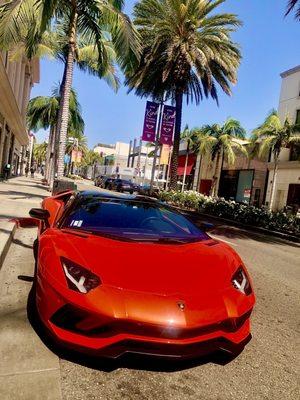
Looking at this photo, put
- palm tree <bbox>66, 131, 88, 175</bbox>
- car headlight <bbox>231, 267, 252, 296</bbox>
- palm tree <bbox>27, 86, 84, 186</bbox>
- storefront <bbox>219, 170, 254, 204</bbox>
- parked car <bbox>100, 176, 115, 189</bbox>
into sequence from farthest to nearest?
1. parked car <bbox>100, 176, 115, 189</bbox>
2. palm tree <bbox>66, 131, 88, 175</bbox>
3. storefront <bbox>219, 170, 254, 204</bbox>
4. palm tree <bbox>27, 86, 84, 186</bbox>
5. car headlight <bbox>231, 267, 252, 296</bbox>

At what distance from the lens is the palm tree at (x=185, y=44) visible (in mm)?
22359

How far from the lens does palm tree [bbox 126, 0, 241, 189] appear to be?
22.4 metres

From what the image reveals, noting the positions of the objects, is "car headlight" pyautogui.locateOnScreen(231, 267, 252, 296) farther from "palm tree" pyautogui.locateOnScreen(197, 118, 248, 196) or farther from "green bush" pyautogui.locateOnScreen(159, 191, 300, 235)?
"palm tree" pyautogui.locateOnScreen(197, 118, 248, 196)

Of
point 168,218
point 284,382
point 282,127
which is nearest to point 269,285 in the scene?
point 168,218

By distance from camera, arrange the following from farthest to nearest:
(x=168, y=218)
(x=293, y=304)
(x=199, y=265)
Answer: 1. (x=293, y=304)
2. (x=168, y=218)
3. (x=199, y=265)

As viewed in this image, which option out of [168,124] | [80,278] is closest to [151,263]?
[80,278]

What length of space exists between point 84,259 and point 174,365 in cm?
110

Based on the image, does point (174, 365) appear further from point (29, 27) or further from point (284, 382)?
point (29, 27)

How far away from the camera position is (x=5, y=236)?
746 centimetres

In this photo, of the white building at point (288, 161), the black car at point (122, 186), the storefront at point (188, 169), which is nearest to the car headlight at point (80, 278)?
the white building at point (288, 161)

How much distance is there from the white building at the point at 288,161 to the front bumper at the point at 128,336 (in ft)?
100

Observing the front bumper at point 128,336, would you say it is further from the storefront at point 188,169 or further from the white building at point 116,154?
the white building at point 116,154

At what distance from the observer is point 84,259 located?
11.4 feet

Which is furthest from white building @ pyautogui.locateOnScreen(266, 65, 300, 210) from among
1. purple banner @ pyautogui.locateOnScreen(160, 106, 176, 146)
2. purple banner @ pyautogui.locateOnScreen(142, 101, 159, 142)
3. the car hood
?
the car hood
